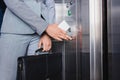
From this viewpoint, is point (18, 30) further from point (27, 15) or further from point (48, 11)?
point (48, 11)

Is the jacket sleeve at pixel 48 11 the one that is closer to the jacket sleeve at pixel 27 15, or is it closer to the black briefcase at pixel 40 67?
the jacket sleeve at pixel 27 15

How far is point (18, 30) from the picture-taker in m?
1.17

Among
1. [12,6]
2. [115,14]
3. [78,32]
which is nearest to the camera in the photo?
[115,14]

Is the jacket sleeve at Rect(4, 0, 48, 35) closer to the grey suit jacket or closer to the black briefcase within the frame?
the grey suit jacket

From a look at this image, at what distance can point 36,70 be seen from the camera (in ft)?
3.84

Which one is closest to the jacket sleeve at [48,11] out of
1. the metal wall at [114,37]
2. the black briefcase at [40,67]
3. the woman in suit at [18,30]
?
the woman in suit at [18,30]

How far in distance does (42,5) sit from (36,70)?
1.18 feet

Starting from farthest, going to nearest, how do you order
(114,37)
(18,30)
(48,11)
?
(48,11) < (18,30) < (114,37)

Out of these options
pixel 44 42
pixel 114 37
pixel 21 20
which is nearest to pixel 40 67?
pixel 44 42

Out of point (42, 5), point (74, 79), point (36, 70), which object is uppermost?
point (42, 5)

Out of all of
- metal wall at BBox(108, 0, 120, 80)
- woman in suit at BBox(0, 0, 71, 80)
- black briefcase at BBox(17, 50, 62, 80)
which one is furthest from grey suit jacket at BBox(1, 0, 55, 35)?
metal wall at BBox(108, 0, 120, 80)

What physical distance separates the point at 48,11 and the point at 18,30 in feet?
0.74

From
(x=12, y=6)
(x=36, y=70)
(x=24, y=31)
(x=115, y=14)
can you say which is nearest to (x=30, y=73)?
(x=36, y=70)

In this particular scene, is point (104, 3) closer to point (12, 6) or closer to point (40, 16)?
point (40, 16)
